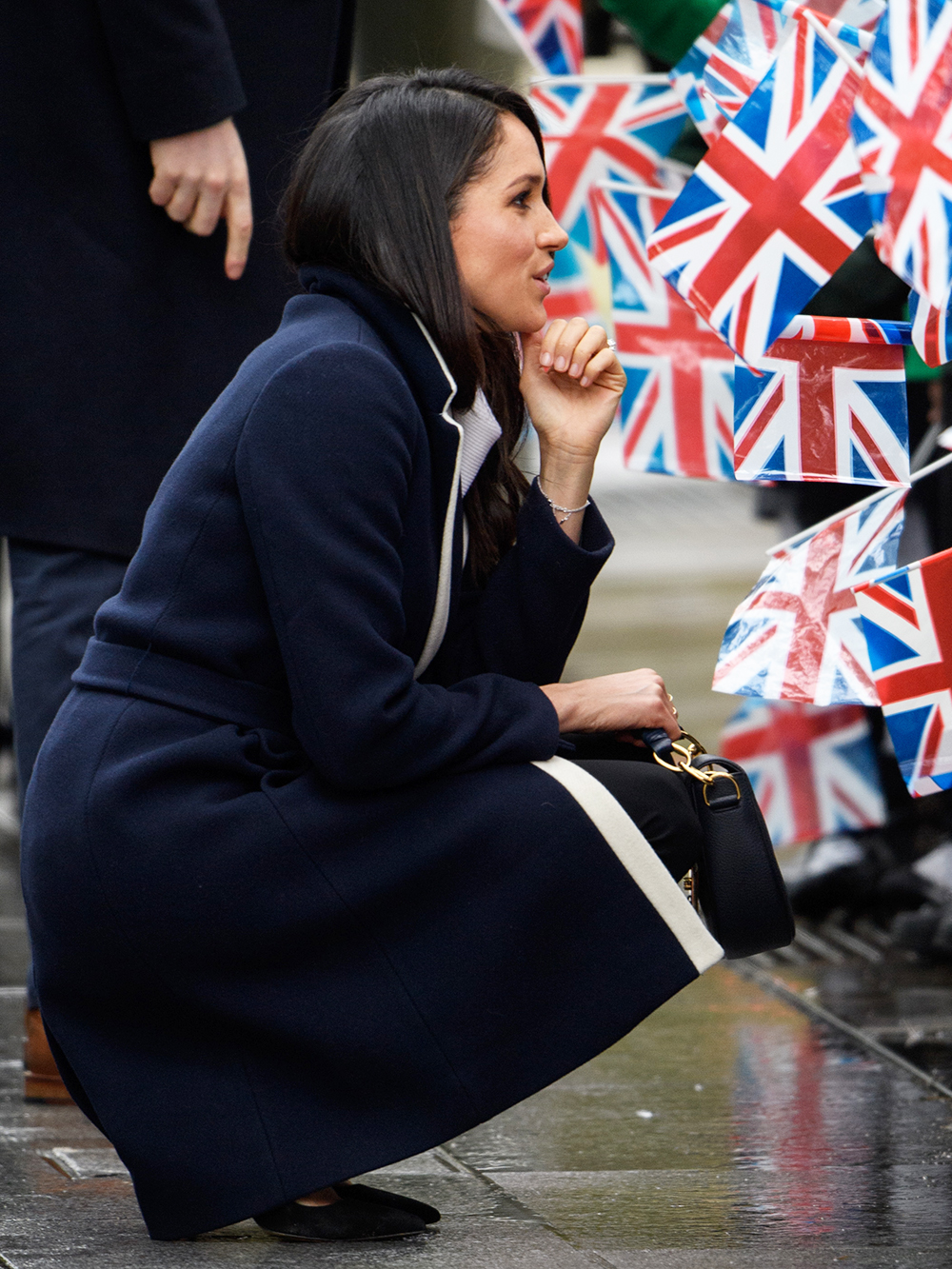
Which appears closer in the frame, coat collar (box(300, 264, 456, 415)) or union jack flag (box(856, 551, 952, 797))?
coat collar (box(300, 264, 456, 415))

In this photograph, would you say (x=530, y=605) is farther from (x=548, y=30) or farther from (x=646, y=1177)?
(x=548, y=30)

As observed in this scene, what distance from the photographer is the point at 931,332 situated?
7.64ft

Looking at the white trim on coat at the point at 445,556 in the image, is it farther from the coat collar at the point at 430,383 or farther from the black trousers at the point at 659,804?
the black trousers at the point at 659,804

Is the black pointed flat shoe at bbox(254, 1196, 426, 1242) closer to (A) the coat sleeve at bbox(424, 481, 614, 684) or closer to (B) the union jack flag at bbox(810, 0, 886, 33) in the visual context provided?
(A) the coat sleeve at bbox(424, 481, 614, 684)

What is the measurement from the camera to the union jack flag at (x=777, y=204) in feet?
7.82

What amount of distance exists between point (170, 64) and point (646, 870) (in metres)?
1.30

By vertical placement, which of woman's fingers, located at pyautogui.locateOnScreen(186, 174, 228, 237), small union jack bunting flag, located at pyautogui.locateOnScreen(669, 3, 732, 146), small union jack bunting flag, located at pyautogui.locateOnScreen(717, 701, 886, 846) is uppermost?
small union jack bunting flag, located at pyautogui.locateOnScreen(669, 3, 732, 146)

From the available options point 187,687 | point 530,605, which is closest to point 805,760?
point 530,605

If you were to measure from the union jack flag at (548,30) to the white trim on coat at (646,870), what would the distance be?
172cm

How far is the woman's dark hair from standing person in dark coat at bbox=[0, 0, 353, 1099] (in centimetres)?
52

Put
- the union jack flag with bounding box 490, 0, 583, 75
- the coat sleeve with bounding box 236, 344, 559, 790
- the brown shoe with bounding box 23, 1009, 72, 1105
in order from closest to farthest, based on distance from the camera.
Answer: the coat sleeve with bounding box 236, 344, 559, 790
the brown shoe with bounding box 23, 1009, 72, 1105
the union jack flag with bounding box 490, 0, 583, 75

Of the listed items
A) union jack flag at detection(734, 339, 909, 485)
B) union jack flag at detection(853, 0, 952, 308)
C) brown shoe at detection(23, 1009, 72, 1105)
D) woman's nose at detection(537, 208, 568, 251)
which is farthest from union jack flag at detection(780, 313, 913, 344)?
brown shoe at detection(23, 1009, 72, 1105)

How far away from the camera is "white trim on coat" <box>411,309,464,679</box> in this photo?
6.91 ft

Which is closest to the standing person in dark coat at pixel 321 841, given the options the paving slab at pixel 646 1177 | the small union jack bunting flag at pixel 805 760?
the paving slab at pixel 646 1177
